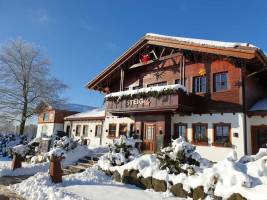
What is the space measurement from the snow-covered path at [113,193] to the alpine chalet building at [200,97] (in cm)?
728

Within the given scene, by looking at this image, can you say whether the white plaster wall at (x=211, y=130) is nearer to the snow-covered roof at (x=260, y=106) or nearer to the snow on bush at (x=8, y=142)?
the snow-covered roof at (x=260, y=106)

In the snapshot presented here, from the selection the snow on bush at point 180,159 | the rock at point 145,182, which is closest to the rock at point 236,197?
the snow on bush at point 180,159

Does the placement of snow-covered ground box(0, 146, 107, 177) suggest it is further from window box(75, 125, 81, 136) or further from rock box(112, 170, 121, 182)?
window box(75, 125, 81, 136)

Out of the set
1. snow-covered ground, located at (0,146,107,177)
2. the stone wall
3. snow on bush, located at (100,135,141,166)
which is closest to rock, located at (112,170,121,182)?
the stone wall

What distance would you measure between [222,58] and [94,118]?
1457 centimetres

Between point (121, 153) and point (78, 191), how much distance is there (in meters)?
4.23

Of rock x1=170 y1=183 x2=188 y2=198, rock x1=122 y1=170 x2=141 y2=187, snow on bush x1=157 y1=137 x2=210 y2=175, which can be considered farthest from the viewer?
rock x1=122 y1=170 x2=141 y2=187

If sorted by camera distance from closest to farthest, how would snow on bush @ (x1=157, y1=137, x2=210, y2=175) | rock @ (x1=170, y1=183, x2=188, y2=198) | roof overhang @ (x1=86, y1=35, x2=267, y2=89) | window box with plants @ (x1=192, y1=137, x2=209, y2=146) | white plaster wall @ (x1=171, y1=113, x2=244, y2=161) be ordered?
rock @ (x1=170, y1=183, x2=188, y2=198) < snow on bush @ (x1=157, y1=137, x2=210, y2=175) < roof overhang @ (x1=86, y1=35, x2=267, y2=89) < white plaster wall @ (x1=171, y1=113, x2=244, y2=161) < window box with plants @ (x1=192, y1=137, x2=209, y2=146)

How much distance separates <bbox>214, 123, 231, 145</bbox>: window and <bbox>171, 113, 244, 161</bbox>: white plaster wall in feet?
0.84

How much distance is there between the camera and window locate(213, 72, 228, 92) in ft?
55.0

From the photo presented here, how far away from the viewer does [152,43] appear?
796 inches

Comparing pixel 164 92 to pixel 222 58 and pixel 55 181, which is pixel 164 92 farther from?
pixel 55 181

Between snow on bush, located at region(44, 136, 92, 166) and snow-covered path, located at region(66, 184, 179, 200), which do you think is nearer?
snow-covered path, located at region(66, 184, 179, 200)

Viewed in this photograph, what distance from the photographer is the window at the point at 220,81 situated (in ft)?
55.0
